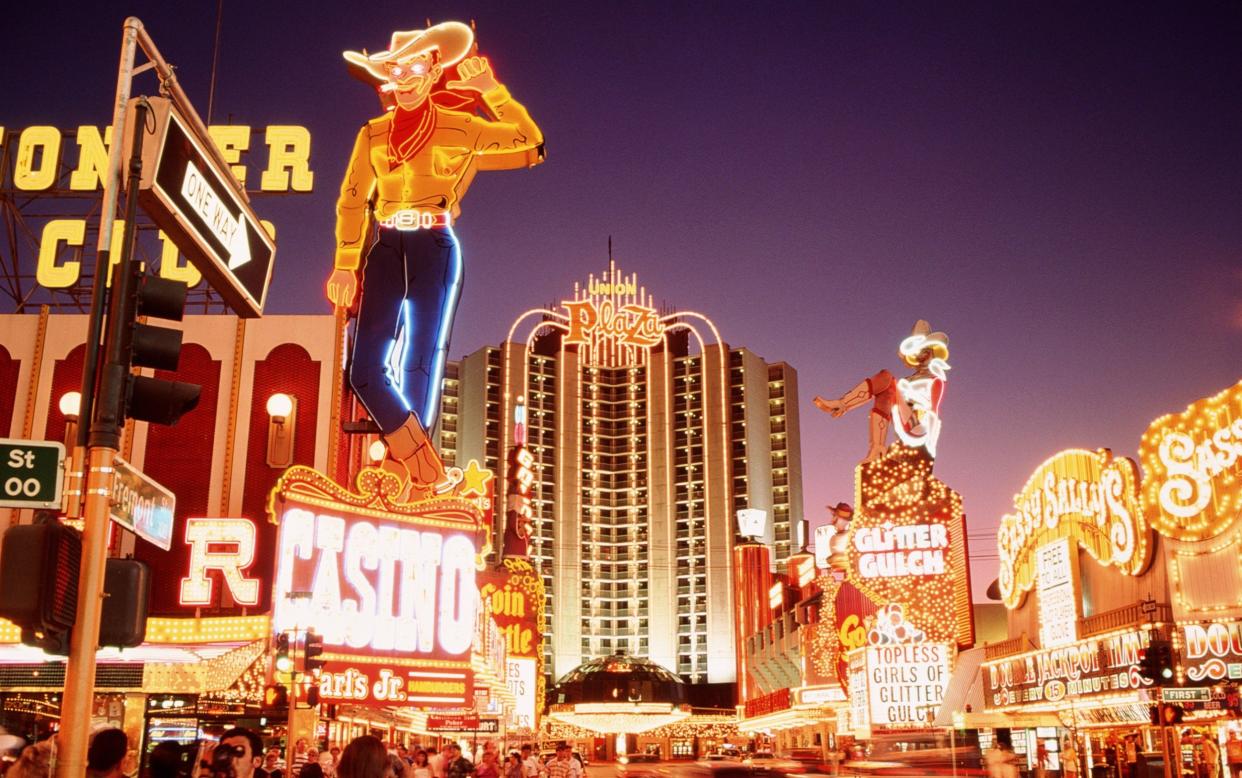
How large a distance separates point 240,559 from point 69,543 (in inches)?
787

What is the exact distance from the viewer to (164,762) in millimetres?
7770

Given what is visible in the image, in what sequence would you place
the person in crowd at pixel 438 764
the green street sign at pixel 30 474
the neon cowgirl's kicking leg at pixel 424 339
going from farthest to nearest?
the neon cowgirl's kicking leg at pixel 424 339 → the person in crowd at pixel 438 764 → the green street sign at pixel 30 474

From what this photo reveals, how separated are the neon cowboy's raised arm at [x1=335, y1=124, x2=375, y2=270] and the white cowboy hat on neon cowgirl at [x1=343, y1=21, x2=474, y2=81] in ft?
9.74

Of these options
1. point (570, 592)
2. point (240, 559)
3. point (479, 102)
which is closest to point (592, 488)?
point (570, 592)

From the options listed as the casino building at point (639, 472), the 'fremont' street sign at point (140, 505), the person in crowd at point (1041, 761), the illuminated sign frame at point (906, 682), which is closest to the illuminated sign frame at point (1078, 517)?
the person in crowd at point (1041, 761)

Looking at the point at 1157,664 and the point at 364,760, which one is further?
the point at 1157,664

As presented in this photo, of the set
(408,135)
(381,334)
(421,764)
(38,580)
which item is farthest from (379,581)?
(38,580)

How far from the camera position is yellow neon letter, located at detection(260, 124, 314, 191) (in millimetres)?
35219

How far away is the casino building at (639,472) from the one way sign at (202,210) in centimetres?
13228

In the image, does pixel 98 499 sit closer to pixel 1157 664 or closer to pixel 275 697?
pixel 275 697

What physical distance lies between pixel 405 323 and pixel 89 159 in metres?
10.4

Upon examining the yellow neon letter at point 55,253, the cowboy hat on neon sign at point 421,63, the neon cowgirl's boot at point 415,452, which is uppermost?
the cowboy hat on neon sign at point 421,63

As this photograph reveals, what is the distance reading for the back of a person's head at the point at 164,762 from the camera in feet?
25.3

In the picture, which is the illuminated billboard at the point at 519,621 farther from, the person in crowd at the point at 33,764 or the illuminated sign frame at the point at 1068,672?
the person in crowd at the point at 33,764
